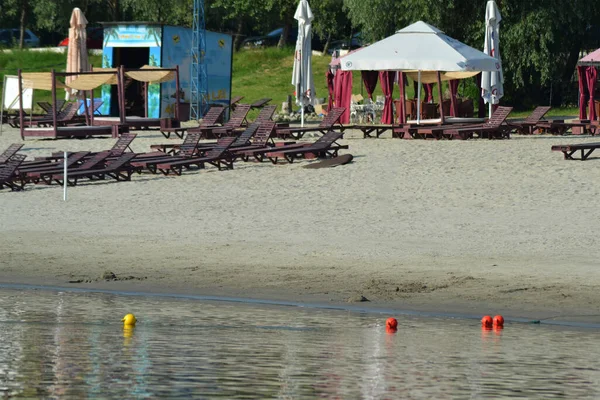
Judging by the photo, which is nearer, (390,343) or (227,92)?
(390,343)

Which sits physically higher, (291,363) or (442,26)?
(442,26)

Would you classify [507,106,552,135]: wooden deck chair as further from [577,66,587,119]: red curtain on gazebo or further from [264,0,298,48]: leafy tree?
[264,0,298,48]: leafy tree

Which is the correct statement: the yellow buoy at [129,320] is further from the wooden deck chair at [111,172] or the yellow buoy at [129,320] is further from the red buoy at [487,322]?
the wooden deck chair at [111,172]

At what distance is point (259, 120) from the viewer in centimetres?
2691

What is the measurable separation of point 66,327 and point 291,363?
2.39 metres

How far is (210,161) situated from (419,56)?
632 centimetres

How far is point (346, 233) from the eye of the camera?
1577cm

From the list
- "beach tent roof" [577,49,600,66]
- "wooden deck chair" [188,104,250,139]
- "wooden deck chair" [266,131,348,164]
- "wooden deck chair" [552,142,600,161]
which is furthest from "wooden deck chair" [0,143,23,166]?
"beach tent roof" [577,49,600,66]

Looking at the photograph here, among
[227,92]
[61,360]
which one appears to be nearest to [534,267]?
[61,360]

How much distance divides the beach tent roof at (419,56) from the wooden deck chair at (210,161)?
4.50 m

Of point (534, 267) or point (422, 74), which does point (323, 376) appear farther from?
point (422, 74)

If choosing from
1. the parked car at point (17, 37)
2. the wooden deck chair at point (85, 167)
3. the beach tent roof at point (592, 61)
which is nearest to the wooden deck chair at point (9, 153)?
the wooden deck chair at point (85, 167)

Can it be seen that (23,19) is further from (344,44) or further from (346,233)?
(346,233)

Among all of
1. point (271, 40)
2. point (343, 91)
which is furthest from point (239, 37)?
point (343, 91)
